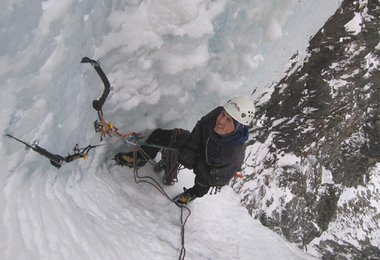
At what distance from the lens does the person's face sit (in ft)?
12.5

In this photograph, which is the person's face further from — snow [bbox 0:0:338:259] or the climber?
snow [bbox 0:0:338:259]

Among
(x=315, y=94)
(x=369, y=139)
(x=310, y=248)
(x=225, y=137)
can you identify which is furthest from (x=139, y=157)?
(x=369, y=139)

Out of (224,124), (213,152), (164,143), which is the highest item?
(164,143)

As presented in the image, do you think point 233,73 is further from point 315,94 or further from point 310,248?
point 310,248

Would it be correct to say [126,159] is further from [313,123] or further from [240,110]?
[313,123]

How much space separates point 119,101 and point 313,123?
6445mm

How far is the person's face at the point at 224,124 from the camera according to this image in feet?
12.5

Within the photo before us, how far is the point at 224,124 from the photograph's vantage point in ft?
12.5

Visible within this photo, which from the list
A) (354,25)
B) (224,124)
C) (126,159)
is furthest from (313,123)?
(224,124)

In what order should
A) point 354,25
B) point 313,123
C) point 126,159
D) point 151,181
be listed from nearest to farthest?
point 126,159 < point 151,181 < point 354,25 < point 313,123

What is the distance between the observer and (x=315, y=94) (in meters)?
9.09

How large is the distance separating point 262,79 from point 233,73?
1.46 m

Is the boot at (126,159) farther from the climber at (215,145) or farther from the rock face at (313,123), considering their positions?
the rock face at (313,123)

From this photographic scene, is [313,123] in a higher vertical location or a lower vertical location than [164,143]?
higher
